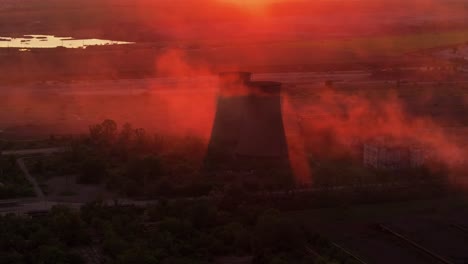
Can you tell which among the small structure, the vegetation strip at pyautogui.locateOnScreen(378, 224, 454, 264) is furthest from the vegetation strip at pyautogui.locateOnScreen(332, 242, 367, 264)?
the small structure

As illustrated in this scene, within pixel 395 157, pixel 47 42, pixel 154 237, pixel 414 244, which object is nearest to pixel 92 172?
pixel 154 237

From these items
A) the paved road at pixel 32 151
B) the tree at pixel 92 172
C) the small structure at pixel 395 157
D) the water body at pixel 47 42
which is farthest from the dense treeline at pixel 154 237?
the water body at pixel 47 42

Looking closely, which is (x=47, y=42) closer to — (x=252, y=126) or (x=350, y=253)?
(x=252, y=126)

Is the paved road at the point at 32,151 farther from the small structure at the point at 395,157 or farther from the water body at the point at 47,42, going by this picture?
the water body at the point at 47,42

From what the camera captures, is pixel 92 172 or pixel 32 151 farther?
pixel 32 151

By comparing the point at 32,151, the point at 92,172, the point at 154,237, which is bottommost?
the point at 154,237

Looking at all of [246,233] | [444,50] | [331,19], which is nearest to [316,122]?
[246,233]

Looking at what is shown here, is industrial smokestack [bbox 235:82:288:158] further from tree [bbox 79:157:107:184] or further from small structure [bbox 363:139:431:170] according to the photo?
tree [bbox 79:157:107:184]
